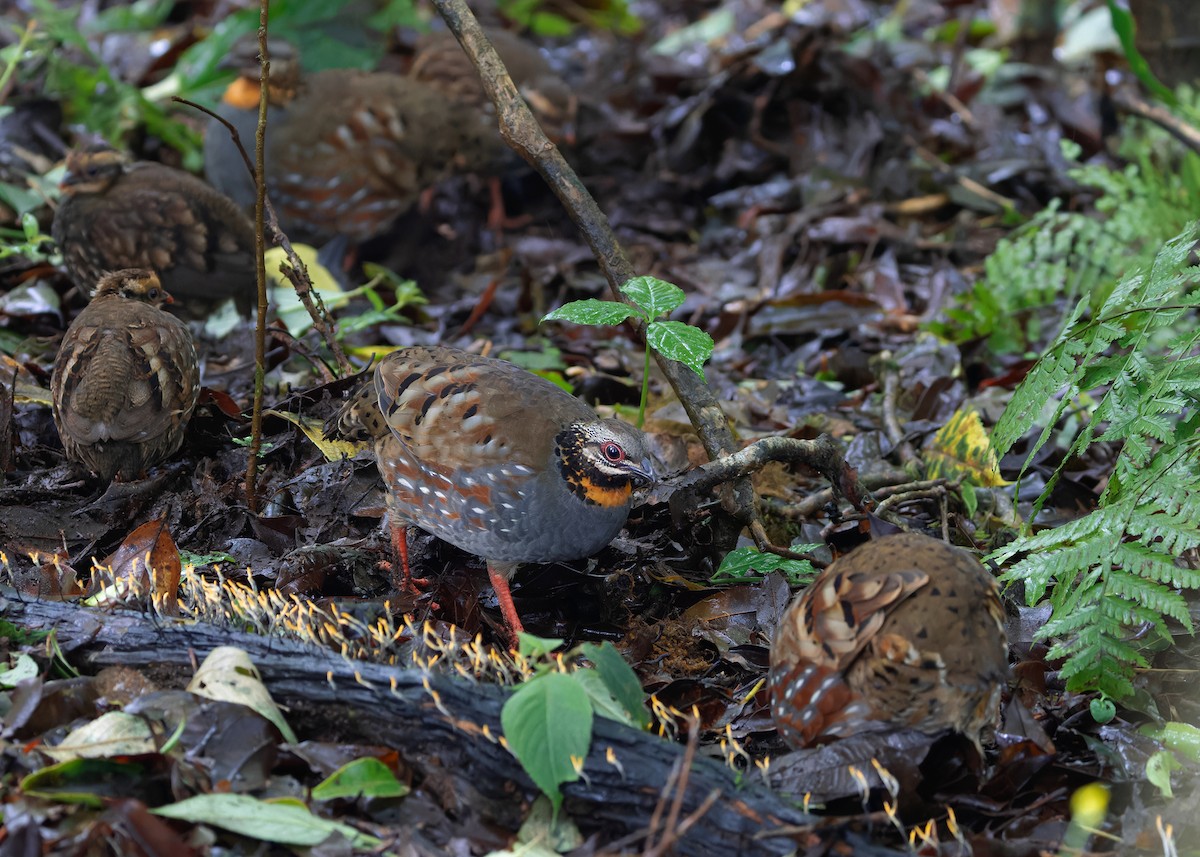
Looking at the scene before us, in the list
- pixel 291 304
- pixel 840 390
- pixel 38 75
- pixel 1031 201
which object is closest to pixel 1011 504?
pixel 840 390

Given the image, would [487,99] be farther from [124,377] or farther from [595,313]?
[595,313]

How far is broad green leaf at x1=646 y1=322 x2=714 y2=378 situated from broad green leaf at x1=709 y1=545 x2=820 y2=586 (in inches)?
25.9

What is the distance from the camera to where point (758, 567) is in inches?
153

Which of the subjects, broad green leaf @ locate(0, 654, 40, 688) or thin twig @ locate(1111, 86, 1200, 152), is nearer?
broad green leaf @ locate(0, 654, 40, 688)

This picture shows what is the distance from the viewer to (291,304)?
6.01m

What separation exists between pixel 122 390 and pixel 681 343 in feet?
7.14

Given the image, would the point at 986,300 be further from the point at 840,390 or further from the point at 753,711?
the point at 753,711

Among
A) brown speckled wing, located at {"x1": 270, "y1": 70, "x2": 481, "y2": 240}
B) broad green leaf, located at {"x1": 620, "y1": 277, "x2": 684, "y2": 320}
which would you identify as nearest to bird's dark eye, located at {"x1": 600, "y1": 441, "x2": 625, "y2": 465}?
broad green leaf, located at {"x1": 620, "y1": 277, "x2": 684, "y2": 320}

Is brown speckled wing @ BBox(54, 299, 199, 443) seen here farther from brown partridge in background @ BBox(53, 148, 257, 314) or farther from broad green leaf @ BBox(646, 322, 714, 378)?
broad green leaf @ BBox(646, 322, 714, 378)

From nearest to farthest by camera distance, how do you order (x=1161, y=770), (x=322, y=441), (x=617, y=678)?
(x=617, y=678)
(x=1161, y=770)
(x=322, y=441)

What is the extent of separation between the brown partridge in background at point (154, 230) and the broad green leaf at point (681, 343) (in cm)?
323

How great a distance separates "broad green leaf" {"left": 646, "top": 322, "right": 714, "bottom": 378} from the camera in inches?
148

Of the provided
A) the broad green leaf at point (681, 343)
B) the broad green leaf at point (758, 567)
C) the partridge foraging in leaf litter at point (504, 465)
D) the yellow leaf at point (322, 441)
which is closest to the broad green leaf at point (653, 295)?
the broad green leaf at point (681, 343)

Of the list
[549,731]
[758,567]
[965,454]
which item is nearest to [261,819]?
[549,731]
